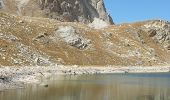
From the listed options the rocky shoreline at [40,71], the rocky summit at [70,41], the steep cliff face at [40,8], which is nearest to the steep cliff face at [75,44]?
the rocky summit at [70,41]

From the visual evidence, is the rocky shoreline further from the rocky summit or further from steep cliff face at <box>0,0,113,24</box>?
steep cliff face at <box>0,0,113,24</box>

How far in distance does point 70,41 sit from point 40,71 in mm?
39746

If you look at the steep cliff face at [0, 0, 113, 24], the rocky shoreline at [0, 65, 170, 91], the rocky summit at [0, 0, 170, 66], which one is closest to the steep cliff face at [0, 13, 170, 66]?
the rocky summit at [0, 0, 170, 66]

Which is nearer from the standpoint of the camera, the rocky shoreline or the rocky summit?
the rocky shoreline

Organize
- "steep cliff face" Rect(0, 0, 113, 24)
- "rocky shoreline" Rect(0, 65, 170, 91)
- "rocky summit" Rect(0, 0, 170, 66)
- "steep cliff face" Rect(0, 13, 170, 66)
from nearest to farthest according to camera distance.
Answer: "rocky shoreline" Rect(0, 65, 170, 91) → "steep cliff face" Rect(0, 13, 170, 66) → "rocky summit" Rect(0, 0, 170, 66) → "steep cliff face" Rect(0, 0, 113, 24)

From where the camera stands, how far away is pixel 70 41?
119 metres

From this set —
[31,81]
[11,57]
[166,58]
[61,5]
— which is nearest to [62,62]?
[11,57]

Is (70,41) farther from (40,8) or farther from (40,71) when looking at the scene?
(40,8)

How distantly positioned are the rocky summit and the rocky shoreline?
5.76m

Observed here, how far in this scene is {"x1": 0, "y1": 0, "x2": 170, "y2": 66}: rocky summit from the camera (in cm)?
9957

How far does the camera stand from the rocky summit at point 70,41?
99575 millimetres

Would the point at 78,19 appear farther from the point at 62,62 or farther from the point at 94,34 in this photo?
the point at 62,62

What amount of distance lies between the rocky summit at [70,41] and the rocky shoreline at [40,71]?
18.9 feet

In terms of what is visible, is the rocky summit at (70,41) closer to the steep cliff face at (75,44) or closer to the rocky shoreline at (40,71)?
the steep cliff face at (75,44)
